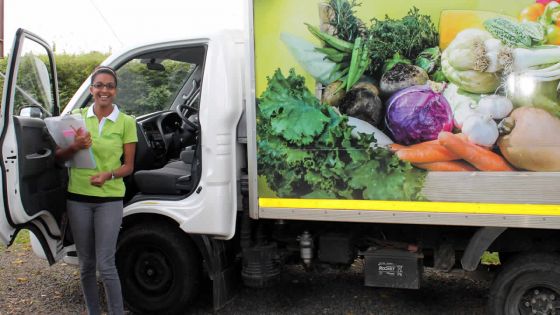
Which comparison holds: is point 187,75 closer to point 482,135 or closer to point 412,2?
point 412,2

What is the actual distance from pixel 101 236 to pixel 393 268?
6.54 feet

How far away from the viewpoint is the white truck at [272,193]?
11.4 feet

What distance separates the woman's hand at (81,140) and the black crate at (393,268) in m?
2.06

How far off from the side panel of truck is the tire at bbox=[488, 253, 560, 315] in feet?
1.30

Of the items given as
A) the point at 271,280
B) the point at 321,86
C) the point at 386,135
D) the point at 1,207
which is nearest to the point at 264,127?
the point at 321,86

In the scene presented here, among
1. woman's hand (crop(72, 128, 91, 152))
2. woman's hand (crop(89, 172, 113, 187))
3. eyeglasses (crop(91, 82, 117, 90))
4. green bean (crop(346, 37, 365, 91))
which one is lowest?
woman's hand (crop(89, 172, 113, 187))

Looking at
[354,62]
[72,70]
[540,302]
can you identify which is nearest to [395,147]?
[354,62]

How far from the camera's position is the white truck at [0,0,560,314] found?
3482 millimetres

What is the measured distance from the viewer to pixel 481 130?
11.1 ft

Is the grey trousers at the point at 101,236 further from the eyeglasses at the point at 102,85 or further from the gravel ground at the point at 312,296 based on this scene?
the gravel ground at the point at 312,296

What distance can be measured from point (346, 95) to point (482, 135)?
2.87 feet

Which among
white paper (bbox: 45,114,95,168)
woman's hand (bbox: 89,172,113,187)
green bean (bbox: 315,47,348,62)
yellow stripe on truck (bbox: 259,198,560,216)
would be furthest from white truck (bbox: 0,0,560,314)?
woman's hand (bbox: 89,172,113,187)

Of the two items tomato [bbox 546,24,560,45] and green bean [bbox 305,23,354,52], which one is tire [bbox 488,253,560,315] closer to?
tomato [bbox 546,24,560,45]

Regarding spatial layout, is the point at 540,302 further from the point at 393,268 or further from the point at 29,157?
the point at 29,157
